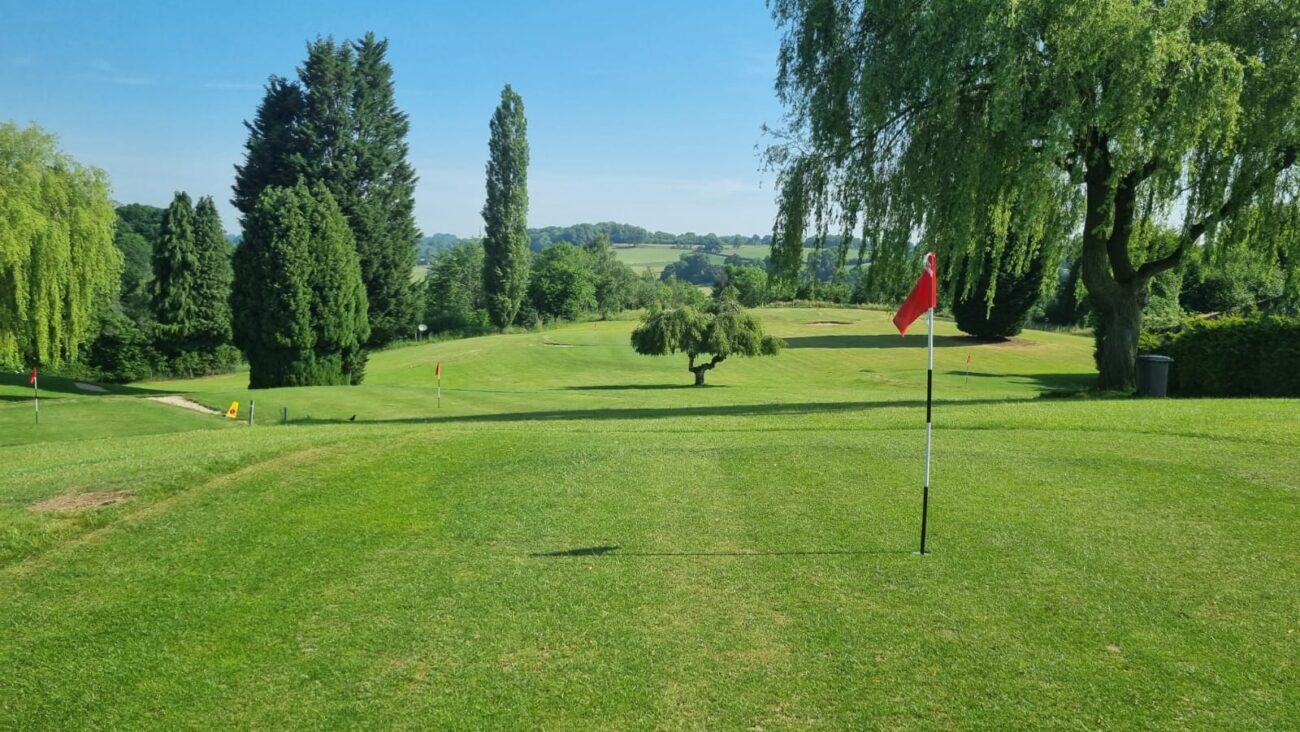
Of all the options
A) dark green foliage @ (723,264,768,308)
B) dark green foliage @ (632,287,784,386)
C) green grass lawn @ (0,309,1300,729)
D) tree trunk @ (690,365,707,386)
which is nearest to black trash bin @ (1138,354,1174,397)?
green grass lawn @ (0,309,1300,729)

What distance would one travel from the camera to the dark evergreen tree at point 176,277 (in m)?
58.6

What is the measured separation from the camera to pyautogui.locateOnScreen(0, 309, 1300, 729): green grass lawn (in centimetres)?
542

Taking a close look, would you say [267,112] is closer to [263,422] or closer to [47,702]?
[263,422]

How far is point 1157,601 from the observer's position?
6734 mm

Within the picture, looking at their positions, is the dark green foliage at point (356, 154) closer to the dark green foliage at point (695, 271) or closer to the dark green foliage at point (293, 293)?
the dark green foliage at point (293, 293)

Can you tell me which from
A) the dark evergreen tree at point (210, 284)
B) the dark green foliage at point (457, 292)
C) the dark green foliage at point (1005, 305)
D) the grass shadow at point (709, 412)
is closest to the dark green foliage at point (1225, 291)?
the dark green foliage at point (1005, 305)

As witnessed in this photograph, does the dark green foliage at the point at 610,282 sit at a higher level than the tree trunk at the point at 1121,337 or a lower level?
higher

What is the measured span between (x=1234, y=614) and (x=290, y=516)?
9008 mm

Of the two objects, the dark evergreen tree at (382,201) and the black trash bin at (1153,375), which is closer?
the black trash bin at (1153,375)

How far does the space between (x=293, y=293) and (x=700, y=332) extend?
65.1ft

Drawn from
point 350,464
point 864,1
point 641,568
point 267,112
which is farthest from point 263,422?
point 267,112

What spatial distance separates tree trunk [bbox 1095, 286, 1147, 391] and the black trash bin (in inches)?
18.8

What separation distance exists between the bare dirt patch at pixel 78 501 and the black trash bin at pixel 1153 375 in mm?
Answer: 21212

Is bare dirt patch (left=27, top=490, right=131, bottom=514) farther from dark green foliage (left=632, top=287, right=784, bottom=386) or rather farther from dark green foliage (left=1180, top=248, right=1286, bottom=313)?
dark green foliage (left=1180, top=248, right=1286, bottom=313)
